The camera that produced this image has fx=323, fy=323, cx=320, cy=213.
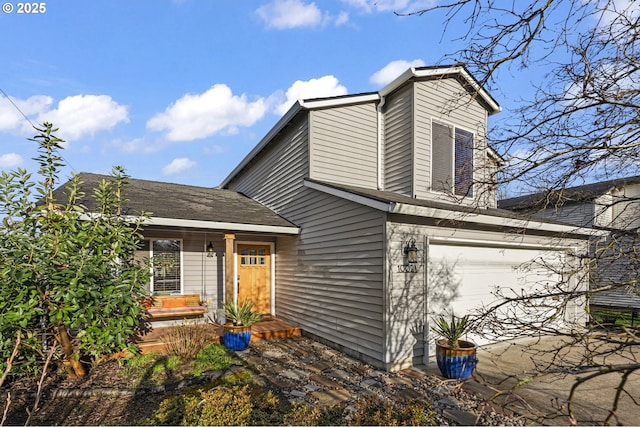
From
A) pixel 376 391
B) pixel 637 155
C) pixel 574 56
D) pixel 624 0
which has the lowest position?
pixel 376 391

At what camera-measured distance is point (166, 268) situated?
25.5 ft

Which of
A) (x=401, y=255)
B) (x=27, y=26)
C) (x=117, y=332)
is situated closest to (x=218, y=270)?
(x=117, y=332)

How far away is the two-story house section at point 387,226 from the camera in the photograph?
576cm

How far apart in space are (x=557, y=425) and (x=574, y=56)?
13.3 ft

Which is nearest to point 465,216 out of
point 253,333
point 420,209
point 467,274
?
point 420,209

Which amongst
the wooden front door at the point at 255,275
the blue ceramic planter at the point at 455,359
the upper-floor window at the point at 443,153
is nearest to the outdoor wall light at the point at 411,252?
the blue ceramic planter at the point at 455,359

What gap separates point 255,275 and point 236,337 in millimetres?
2781

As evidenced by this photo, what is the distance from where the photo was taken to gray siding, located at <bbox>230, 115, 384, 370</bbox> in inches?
232

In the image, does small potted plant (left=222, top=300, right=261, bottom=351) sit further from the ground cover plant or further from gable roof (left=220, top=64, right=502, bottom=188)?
gable roof (left=220, top=64, right=502, bottom=188)

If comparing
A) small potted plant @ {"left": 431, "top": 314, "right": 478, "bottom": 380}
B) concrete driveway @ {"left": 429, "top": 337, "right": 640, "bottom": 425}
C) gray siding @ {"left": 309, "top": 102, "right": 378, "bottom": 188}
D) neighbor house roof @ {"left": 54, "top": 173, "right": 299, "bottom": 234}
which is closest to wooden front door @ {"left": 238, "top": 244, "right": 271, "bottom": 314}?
neighbor house roof @ {"left": 54, "top": 173, "right": 299, "bottom": 234}

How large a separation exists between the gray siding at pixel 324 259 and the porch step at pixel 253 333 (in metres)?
0.31

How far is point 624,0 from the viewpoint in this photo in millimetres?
2660

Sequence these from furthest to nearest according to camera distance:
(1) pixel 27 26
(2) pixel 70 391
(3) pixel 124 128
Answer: (3) pixel 124 128
(1) pixel 27 26
(2) pixel 70 391

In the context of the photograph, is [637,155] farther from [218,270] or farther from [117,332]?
[218,270]
